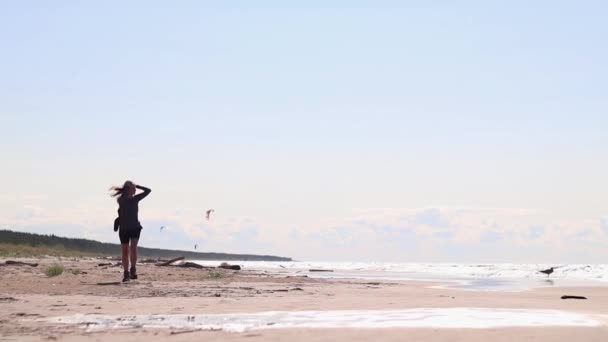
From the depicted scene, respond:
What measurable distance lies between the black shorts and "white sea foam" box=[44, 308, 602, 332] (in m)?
7.66

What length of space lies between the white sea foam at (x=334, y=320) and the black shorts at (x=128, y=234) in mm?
7657

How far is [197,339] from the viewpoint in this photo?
7.11 metres

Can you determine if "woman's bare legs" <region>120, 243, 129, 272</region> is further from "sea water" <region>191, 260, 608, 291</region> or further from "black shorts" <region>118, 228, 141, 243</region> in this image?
"sea water" <region>191, 260, 608, 291</region>

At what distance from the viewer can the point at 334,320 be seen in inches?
340

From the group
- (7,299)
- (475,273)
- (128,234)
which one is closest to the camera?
(7,299)

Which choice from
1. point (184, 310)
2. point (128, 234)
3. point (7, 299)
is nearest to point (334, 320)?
point (184, 310)

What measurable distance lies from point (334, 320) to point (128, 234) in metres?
9.02

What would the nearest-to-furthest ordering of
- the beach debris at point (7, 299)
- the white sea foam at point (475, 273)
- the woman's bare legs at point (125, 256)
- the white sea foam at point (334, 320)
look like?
the white sea foam at point (334, 320) → the beach debris at point (7, 299) → the woman's bare legs at point (125, 256) → the white sea foam at point (475, 273)

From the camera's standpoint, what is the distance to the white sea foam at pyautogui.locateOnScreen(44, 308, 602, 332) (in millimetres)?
8109

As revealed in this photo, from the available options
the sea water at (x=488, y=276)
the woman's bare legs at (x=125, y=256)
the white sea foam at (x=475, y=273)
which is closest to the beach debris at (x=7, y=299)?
the woman's bare legs at (x=125, y=256)

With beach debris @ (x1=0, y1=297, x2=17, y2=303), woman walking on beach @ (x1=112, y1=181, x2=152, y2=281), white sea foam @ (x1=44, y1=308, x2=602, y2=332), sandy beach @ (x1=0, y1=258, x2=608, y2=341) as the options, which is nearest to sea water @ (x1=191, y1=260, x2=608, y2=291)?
woman walking on beach @ (x1=112, y1=181, x2=152, y2=281)

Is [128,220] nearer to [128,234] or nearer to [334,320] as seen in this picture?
[128,234]

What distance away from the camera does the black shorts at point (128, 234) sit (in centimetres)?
1647

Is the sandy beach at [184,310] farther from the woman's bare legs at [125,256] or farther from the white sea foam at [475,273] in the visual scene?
the white sea foam at [475,273]
